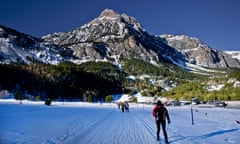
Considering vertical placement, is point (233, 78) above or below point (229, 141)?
above

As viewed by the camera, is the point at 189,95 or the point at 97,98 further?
the point at 97,98

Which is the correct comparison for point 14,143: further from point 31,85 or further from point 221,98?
point 31,85

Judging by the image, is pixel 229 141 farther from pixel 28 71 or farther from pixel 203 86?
pixel 28 71

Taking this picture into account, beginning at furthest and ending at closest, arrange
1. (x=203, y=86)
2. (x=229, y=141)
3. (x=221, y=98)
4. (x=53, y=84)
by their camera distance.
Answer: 1. (x=53, y=84)
2. (x=203, y=86)
3. (x=221, y=98)
4. (x=229, y=141)

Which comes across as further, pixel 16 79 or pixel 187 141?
pixel 16 79

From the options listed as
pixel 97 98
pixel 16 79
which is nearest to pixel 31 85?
pixel 16 79

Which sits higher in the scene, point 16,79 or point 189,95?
point 16,79

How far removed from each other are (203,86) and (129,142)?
111173mm

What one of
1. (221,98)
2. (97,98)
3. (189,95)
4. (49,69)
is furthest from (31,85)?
(221,98)

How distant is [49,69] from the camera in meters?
177

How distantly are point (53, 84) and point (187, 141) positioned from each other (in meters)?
155

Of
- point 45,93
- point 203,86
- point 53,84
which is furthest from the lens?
point 53,84

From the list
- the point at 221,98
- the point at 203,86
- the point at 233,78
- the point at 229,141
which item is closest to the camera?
the point at 229,141

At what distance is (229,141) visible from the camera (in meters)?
12.1
